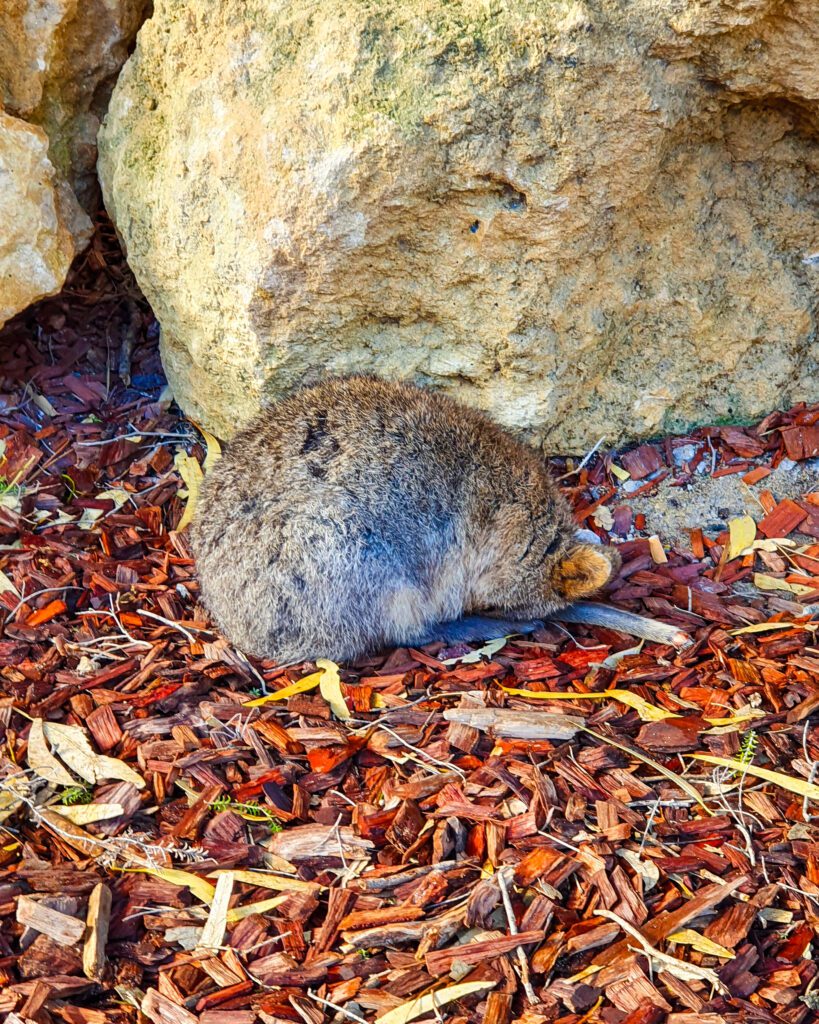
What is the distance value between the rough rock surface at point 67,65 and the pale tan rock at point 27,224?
1.12 feet

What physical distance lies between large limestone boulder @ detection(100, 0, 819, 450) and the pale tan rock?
14.2 inches

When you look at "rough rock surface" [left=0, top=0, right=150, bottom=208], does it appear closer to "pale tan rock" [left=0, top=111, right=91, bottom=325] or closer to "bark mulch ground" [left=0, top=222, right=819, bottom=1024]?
"pale tan rock" [left=0, top=111, right=91, bottom=325]

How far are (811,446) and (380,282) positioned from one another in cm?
241

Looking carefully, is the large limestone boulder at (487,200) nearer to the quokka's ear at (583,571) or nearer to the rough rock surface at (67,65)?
the rough rock surface at (67,65)

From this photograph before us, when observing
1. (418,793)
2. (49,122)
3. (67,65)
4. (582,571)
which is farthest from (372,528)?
(67,65)

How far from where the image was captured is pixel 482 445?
4.68 meters

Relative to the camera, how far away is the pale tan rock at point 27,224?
511 centimetres

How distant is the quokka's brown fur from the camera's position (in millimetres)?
4270

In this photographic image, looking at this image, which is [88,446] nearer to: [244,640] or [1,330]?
[1,330]

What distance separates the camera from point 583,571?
14.6 ft

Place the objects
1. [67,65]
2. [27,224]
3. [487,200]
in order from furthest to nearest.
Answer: [67,65] < [27,224] < [487,200]

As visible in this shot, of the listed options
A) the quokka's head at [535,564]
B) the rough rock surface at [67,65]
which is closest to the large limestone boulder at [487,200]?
the rough rock surface at [67,65]

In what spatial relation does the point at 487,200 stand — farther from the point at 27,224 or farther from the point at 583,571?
the point at 27,224

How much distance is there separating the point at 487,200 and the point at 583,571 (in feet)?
5.74
